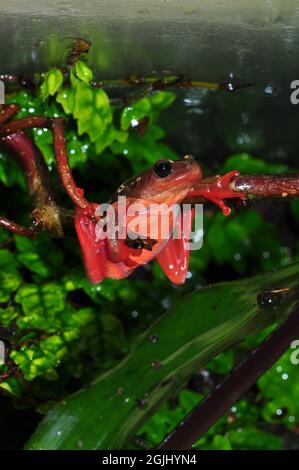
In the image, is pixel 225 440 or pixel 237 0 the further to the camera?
pixel 225 440

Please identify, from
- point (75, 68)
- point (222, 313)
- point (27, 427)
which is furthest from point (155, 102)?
point (27, 427)

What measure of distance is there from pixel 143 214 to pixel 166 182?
0.08 m

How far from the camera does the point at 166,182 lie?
1023 mm

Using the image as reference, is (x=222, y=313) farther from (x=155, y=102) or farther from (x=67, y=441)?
(x=155, y=102)

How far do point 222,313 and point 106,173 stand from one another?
757mm

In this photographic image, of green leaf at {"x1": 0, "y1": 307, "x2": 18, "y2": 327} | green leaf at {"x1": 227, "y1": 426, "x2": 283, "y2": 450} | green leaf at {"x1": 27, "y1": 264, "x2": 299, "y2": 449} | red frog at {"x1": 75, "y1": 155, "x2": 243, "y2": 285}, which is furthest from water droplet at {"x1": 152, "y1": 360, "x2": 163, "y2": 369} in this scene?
green leaf at {"x1": 227, "y1": 426, "x2": 283, "y2": 450}

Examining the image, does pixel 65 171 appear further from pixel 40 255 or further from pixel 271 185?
pixel 40 255

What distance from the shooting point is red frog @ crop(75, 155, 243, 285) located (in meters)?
1.01

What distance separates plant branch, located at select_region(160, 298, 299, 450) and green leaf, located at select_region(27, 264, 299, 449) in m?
0.05

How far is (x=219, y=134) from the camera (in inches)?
75.8

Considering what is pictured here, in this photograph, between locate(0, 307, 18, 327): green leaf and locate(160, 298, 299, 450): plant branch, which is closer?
locate(160, 298, 299, 450): plant branch

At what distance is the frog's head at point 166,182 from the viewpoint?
3.31 ft

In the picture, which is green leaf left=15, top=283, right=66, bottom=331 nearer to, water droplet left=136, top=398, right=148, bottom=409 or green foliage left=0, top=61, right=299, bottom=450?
green foliage left=0, top=61, right=299, bottom=450

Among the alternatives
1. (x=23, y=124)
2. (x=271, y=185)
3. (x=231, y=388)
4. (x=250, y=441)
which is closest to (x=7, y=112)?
(x=23, y=124)
